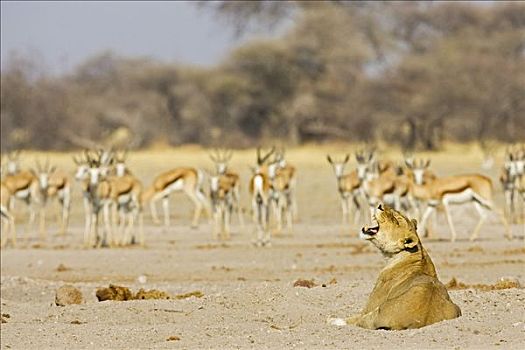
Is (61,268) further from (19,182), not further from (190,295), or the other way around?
(19,182)

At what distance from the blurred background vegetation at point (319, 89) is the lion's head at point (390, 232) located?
37.2 meters

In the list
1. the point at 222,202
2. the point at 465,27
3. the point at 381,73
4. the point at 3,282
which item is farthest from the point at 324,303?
the point at 465,27

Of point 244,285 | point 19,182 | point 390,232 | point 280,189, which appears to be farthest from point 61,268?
point 390,232

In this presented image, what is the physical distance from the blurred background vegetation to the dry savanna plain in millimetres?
14527

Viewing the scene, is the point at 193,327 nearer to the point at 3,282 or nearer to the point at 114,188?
the point at 3,282

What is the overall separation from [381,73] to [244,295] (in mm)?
41355

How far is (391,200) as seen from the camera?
2453 centimetres

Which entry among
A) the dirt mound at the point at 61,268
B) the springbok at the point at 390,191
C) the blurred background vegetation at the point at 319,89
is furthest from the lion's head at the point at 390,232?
the blurred background vegetation at the point at 319,89

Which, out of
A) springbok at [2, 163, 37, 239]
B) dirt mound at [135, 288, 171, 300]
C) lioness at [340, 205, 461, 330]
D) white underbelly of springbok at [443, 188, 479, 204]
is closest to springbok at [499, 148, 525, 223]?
white underbelly of springbok at [443, 188, 479, 204]

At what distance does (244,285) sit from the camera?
1554cm

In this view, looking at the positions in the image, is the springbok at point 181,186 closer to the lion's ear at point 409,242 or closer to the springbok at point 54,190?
the springbok at point 54,190

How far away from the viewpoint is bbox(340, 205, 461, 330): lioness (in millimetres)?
9203

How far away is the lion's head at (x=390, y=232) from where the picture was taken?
9.47 m

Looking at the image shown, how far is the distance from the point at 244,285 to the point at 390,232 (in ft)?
20.3
